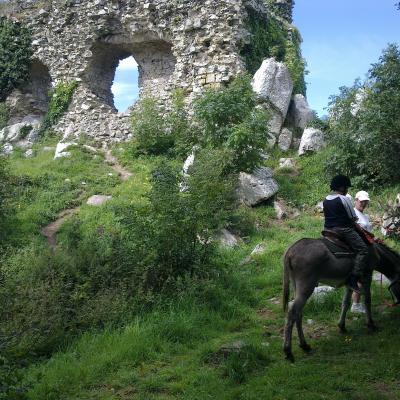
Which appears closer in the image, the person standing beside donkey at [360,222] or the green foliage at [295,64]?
the person standing beside donkey at [360,222]

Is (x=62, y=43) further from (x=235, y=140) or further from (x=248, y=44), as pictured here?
(x=235, y=140)

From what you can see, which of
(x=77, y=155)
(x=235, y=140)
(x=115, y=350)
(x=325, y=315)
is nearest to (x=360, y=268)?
(x=325, y=315)

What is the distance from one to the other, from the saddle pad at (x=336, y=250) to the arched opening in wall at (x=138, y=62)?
14036mm

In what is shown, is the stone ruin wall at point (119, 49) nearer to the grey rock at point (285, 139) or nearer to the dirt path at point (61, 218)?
the dirt path at point (61, 218)

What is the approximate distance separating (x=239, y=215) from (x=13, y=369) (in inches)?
323

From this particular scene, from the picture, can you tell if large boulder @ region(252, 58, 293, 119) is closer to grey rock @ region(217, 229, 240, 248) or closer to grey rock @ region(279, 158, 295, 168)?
grey rock @ region(279, 158, 295, 168)

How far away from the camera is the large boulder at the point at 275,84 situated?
56.4ft

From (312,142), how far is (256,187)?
397 centimetres

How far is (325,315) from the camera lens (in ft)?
25.8

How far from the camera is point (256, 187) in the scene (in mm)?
13562

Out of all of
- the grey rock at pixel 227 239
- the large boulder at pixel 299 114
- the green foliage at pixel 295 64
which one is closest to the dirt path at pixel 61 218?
the grey rock at pixel 227 239

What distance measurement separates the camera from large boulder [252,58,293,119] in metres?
17.2

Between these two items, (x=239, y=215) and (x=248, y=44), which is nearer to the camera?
(x=239, y=215)

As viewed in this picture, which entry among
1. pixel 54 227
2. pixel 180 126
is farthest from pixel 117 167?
pixel 54 227
